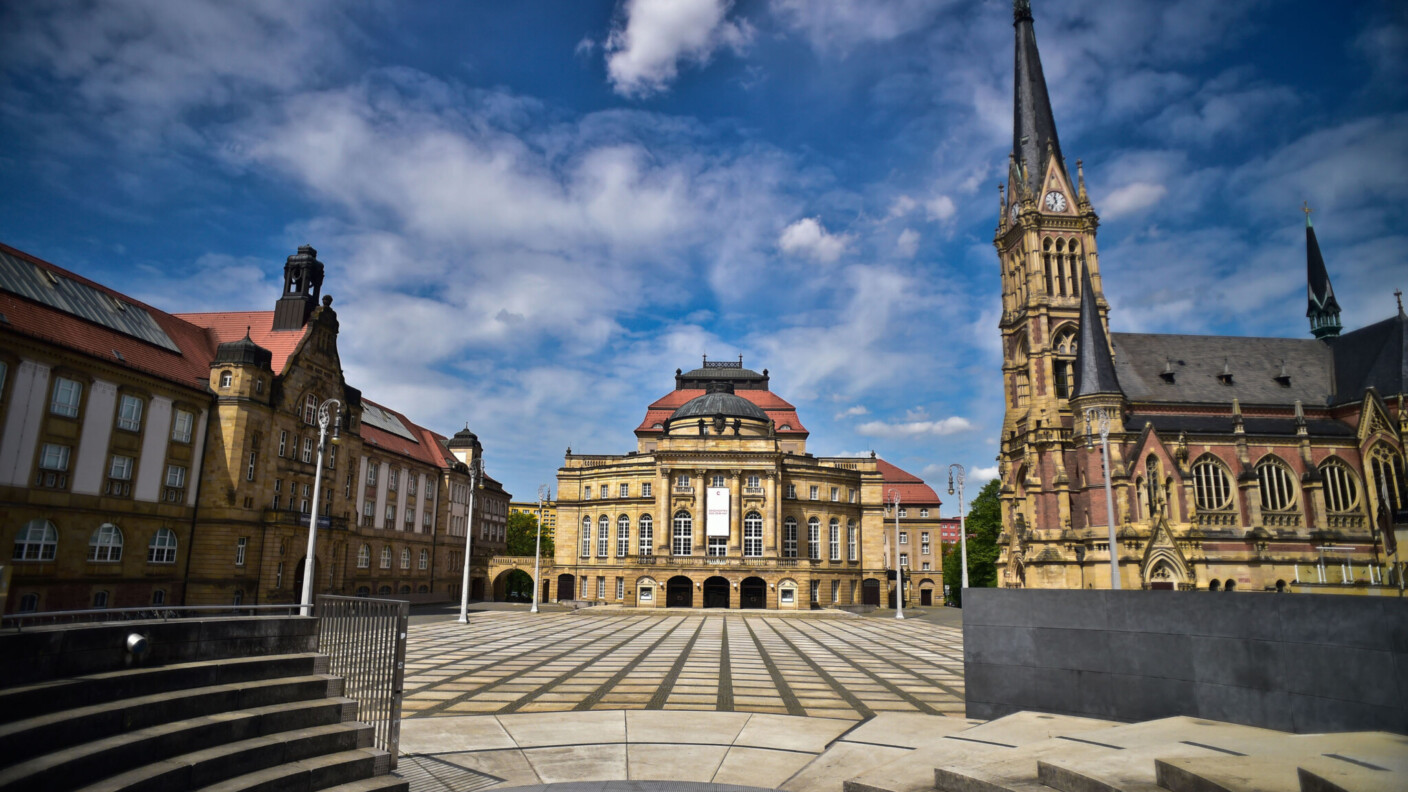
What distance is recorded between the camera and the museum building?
62844mm

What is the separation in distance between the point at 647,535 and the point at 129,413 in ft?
139

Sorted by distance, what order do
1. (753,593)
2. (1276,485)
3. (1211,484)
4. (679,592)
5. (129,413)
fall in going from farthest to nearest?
(679,592), (753,593), (1276,485), (1211,484), (129,413)

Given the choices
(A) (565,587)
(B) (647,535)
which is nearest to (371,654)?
(B) (647,535)

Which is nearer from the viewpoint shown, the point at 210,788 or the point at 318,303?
the point at 210,788

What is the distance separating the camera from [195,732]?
273 inches

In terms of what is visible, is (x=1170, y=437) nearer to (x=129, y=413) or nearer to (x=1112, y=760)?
(x=1112, y=760)

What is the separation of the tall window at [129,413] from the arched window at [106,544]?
15.1 ft

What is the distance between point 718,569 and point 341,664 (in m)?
55.0

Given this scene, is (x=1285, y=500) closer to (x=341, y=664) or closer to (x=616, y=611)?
(x=616, y=611)

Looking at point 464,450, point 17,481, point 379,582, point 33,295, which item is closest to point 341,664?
point 17,481

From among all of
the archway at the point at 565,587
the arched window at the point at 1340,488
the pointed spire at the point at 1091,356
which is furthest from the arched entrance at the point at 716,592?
the arched window at the point at 1340,488

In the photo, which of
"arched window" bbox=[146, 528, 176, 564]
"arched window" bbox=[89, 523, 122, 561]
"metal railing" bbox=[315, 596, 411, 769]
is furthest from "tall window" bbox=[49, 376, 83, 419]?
"metal railing" bbox=[315, 596, 411, 769]

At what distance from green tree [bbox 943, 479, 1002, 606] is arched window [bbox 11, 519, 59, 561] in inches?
2694

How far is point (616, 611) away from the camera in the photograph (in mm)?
55938
